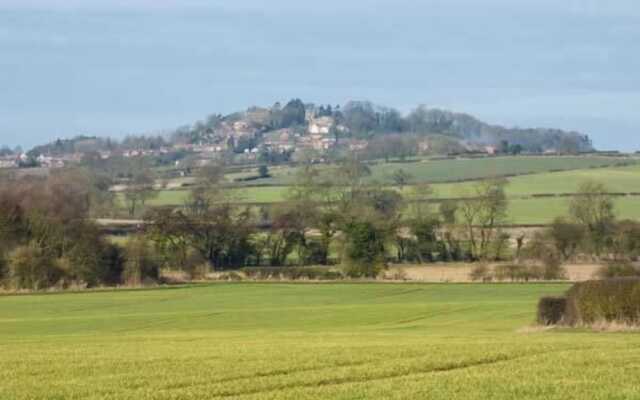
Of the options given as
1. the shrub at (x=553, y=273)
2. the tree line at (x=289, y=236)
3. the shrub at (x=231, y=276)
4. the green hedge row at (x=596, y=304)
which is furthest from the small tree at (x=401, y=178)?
the green hedge row at (x=596, y=304)

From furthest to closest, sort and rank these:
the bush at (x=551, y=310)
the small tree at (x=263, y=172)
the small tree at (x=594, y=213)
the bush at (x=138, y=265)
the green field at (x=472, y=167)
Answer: the small tree at (x=263, y=172) → the green field at (x=472, y=167) → the small tree at (x=594, y=213) → the bush at (x=138, y=265) → the bush at (x=551, y=310)

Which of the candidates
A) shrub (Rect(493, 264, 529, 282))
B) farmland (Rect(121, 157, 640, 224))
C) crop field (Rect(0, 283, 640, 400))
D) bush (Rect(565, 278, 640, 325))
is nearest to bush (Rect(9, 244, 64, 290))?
shrub (Rect(493, 264, 529, 282))

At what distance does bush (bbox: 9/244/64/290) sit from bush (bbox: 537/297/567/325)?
44.6 metres

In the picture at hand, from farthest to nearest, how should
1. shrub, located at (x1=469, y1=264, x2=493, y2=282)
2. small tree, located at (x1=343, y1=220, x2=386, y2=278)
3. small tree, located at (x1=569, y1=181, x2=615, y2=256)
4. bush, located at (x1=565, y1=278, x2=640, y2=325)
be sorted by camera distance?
small tree, located at (x1=569, y1=181, x2=615, y2=256), small tree, located at (x1=343, y1=220, x2=386, y2=278), shrub, located at (x1=469, y1=264, x2=493, y2=282), bush, located at (x1=565, y1=278, x2=640, y2=325)

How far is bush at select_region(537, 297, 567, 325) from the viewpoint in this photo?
39.2 meters

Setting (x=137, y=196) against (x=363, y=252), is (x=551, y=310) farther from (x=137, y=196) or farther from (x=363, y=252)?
(x=137, y=196)

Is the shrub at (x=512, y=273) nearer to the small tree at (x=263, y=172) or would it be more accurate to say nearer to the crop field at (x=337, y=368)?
the crop field at (x=337, y=368)

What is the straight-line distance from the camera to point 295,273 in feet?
287

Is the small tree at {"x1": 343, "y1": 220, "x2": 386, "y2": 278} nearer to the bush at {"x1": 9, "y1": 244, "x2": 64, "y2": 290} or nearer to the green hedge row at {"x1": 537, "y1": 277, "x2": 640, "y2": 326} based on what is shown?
the bush at {"x1": 9, "y1": 244, "x2": 64, "y2": 290}

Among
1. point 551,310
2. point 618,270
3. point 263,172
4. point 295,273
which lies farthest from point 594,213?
point 263,172

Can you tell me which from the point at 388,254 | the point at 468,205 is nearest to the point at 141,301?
the point at 388,254

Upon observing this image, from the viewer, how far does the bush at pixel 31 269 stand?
77.1 meters

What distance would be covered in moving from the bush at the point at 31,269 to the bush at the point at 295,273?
50.5 ft

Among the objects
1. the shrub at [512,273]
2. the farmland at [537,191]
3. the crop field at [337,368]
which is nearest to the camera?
the crop field at [337,368]
